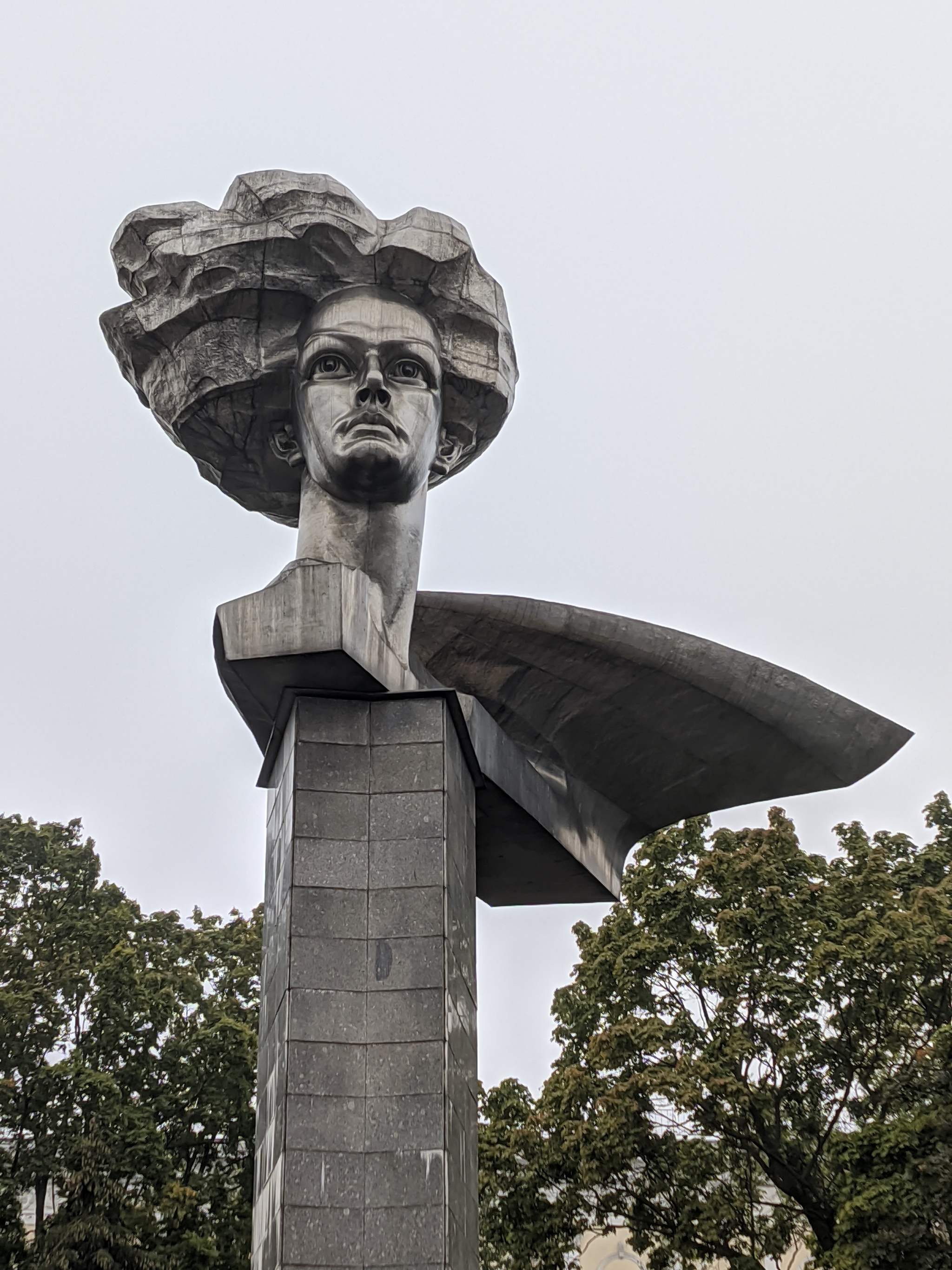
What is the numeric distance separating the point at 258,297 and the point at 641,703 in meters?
3.73

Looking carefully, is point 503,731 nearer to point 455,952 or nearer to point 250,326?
point 455,952

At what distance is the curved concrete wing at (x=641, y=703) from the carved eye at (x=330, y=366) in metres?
1.65

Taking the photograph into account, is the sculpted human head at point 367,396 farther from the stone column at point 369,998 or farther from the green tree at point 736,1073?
the green tree at point 736,1073

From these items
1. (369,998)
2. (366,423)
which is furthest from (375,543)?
(369,998)

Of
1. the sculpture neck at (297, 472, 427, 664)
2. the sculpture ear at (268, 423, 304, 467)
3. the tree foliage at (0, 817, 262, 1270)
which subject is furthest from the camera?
the tree foliage at (0, 817, 262, 1270)

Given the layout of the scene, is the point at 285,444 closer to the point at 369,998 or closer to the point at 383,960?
the point at 383,960

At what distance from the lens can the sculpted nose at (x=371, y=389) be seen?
9492 mm

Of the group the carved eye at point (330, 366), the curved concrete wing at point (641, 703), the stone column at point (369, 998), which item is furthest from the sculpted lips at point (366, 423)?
the stone column at point (369, 998)

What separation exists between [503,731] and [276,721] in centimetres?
196

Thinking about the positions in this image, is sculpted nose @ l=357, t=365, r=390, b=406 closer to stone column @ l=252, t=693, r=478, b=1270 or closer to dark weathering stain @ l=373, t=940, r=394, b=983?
stone column @ l=252, t=693, r=478, b=1270

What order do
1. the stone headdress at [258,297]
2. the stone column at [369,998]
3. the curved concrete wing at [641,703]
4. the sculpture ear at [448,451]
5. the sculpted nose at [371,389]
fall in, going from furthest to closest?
the sculpture ear at [448,451], the curved concrete wing at [641,703], the stone headdress at [258,297], the sculpted nose at [371,389], the stone column at [369,998]

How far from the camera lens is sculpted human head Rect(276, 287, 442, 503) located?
9.43 m

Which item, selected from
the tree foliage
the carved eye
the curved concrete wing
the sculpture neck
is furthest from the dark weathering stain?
the tree foliage

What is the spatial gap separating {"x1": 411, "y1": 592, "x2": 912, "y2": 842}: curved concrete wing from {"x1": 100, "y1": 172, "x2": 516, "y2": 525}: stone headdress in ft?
5.21
